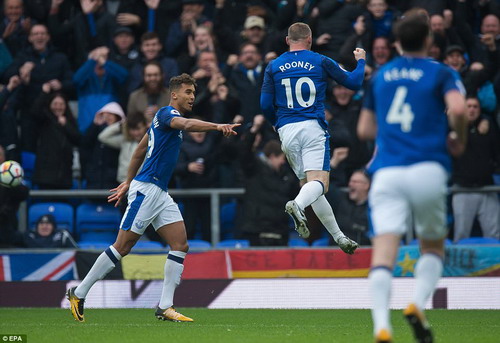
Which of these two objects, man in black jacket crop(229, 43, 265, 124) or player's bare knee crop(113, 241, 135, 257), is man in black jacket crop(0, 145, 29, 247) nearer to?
man in black jacket crop(229, 43, 265, 124)

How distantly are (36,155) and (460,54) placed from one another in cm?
766

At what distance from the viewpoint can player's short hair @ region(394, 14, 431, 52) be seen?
695cm

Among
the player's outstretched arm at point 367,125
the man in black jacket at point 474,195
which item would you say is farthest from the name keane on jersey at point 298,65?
the man in black jacket at point 474,195

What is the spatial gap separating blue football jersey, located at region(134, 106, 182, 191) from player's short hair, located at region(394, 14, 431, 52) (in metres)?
4.19

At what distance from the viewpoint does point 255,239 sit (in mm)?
15586

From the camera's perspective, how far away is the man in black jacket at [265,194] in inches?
607

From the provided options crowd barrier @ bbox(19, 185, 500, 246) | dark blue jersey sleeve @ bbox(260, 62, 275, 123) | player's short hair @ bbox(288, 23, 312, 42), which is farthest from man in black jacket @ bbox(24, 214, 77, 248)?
player's short hair @ bbox(288, 23, 312, 42)

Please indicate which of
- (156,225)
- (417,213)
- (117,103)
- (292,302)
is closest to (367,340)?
(417,213)

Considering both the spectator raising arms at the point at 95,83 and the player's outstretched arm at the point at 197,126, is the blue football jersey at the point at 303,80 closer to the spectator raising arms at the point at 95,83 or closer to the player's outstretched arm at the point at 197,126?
the player's outstretched arm at the point at 197,126

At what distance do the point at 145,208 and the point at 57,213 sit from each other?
20.6ft

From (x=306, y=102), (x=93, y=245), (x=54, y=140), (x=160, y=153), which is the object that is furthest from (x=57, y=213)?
(x=306, y=102)

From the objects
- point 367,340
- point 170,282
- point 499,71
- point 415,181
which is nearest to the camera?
point 415,181

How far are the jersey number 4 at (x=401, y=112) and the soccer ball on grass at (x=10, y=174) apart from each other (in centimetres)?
869

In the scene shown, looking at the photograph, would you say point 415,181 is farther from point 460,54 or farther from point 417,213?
point 460,54
